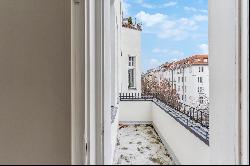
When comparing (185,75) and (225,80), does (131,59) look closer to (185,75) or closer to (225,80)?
(185,75)

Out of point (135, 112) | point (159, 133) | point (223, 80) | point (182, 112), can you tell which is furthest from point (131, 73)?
point (223, 80)

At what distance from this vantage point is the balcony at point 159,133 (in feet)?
3.19

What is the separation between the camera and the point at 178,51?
53.0 inches

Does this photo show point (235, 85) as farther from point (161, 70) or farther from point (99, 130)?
point (99, 130)

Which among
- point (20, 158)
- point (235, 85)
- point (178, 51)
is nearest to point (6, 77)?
point (20, 158)

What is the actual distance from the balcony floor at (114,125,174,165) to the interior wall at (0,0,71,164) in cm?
25

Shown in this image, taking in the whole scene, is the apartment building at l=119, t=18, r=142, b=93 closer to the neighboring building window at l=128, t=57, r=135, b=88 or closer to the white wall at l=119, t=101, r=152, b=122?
the neighboring building window at l=128, t=57, r=135, b=88

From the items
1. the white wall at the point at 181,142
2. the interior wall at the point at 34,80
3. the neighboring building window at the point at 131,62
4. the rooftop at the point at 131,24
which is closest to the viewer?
the white wall at the point at 181,142

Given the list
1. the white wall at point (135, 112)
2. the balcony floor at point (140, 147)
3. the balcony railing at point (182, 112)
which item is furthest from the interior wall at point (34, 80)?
the balcony railing at point (182, 112)

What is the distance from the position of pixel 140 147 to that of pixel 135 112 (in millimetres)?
292

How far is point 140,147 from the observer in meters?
1.14

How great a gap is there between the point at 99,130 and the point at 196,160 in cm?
38

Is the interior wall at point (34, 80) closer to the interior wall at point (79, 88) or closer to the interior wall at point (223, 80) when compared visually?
the interior wall at point (79, 88)

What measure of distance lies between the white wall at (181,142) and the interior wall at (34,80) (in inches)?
17.1
